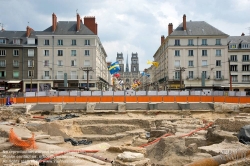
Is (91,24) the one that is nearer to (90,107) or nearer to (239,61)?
(90,107)

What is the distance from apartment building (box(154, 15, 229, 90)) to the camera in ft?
194

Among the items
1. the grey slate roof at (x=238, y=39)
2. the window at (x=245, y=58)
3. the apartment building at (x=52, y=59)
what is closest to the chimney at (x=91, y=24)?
the apartment building at (x=52, y=59)

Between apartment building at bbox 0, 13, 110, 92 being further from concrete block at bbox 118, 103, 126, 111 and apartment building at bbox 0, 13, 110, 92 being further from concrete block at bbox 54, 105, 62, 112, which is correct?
concrete block at bbox 118, 103, 126, 111

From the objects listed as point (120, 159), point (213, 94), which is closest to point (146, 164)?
point (120, 159)

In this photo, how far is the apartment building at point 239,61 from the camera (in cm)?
6209

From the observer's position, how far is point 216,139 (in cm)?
1366

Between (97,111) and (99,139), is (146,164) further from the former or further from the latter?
(97,111)

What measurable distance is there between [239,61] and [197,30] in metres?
13.0

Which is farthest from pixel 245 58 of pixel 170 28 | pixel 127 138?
pixel 127 138

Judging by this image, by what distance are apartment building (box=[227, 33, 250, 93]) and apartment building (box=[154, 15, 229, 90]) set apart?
4849mm

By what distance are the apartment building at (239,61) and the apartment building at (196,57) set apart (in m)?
4.85

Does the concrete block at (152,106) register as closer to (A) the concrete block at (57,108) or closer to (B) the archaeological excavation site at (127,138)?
(B) the archaeological excavation site at (127,138)

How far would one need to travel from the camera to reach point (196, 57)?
197ft

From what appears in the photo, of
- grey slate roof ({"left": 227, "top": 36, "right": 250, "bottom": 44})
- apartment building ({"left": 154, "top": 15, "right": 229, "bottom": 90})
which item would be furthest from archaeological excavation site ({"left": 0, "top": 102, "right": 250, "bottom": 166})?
grey slate roof ({"left": 227, "top": 36, "right": 250, "bottom": 44})
